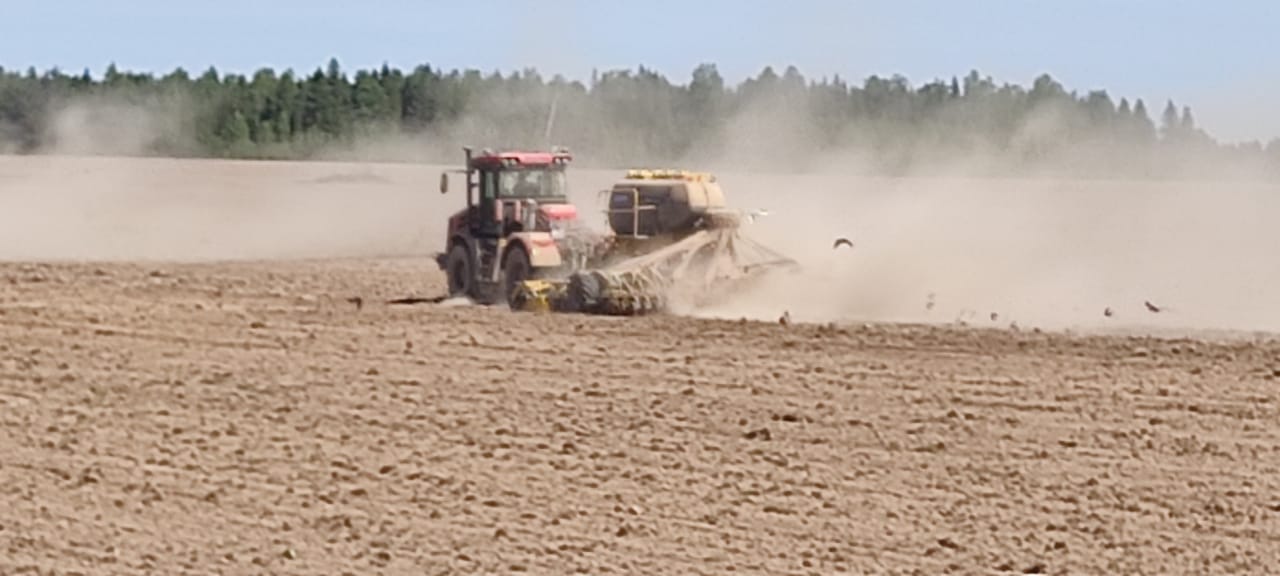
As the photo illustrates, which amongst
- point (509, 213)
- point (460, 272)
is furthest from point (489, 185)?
point (460, 272)

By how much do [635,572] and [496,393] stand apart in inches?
260

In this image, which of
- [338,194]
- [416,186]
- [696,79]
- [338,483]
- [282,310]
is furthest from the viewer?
[416,186]

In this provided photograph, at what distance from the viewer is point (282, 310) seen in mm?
25391

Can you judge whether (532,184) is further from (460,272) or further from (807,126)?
(807,126)

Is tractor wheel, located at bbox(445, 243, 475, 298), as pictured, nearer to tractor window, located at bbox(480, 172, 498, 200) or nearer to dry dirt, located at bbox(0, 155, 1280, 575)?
tractor window, located at bbox(480, 172, 498, 200)

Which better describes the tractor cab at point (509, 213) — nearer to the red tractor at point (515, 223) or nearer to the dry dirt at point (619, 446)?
the red tractor at point (515, 223)

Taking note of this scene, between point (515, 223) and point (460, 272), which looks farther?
point (460, 272)

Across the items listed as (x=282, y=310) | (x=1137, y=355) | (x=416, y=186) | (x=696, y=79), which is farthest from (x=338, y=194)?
(x=1137, y=355)

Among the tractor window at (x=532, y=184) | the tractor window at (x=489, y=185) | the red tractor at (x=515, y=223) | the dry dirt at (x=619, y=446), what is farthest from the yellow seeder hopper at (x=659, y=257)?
the tractor window at (x=489, y=185)

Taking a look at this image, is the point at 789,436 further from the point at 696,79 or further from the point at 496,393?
the point at 696,79

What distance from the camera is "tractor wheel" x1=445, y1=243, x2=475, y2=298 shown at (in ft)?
92.5

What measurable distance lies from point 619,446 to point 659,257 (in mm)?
10455

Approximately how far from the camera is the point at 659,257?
25.5m

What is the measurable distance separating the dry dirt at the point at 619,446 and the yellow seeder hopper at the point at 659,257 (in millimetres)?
946
